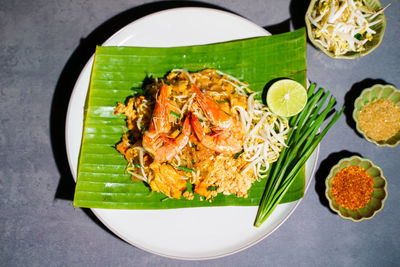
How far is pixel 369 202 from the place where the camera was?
391 cm

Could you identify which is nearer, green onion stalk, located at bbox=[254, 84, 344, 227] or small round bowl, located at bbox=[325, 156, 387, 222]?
green onion stalk, located at bbox=[254, 84, 344, 227]

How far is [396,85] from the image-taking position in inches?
166

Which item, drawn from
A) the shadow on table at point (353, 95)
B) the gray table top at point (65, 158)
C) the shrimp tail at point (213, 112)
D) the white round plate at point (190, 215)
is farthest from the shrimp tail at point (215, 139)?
the shadow on table at point (353, 95)

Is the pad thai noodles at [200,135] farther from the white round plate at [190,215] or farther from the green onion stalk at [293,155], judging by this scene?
the white round plate at [190,215]

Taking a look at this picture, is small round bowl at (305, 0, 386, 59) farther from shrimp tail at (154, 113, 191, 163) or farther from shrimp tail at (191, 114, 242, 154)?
shrimp tail at (154, 113, 191, 163)

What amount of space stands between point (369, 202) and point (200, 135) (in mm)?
2730

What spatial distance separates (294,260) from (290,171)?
1638mm

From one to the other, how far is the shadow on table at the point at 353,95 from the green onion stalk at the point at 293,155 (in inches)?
31.1

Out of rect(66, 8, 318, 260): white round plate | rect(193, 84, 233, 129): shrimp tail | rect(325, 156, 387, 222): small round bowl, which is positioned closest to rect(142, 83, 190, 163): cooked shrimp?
rect(193, 84, 233, 129): shrimp tail

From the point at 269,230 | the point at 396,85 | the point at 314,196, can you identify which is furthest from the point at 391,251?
the point at 396,85

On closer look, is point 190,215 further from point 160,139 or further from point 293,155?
point 293,155

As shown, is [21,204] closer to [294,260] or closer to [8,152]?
[8,152]

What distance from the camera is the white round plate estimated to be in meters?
3.48

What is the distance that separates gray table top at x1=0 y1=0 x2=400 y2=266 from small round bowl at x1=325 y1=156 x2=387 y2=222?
0.25m
